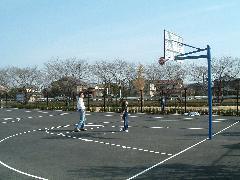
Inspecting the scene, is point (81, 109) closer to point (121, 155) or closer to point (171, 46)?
point (171, 46)

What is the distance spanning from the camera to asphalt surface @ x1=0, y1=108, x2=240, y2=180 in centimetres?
823

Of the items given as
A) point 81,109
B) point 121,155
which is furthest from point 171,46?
point 121,155

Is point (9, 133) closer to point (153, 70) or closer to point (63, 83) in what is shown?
point (63, 83)

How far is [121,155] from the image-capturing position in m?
10.4

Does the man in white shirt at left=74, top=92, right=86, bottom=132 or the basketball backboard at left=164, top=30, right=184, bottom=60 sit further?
the man in white shirt at left=74, top=92, right=86, bottom=132

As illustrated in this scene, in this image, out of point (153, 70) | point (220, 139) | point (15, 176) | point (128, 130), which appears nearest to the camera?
point (15, 176)

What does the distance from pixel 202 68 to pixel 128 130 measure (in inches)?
1383

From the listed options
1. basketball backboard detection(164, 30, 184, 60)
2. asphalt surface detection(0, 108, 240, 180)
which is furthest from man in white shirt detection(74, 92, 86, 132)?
basketball backboard detection(164, 30, 184, 60)

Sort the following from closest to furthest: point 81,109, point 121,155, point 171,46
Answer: point 121,155, point 171,46, point 81,109

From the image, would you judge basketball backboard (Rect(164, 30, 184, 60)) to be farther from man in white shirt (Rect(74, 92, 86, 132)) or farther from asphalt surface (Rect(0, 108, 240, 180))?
man in white shirt (Rect(74, 92, 86, 132))

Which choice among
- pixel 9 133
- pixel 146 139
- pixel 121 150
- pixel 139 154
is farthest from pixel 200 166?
pixel 9 133

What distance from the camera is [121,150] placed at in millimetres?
11258

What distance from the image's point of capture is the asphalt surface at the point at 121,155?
8234mm

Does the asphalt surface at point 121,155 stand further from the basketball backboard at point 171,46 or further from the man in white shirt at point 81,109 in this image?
the basketball backboard at point 171,46
